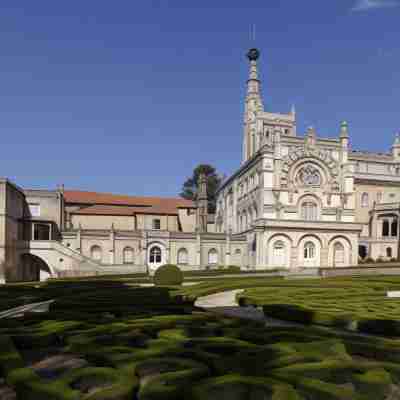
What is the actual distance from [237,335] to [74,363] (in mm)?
3351

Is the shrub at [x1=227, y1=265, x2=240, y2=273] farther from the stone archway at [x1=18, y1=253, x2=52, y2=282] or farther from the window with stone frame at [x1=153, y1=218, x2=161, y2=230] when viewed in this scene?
the stone archway at [x1=18, y1=253, x2=52, y2=282]

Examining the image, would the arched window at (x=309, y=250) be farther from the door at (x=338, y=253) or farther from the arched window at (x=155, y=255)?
the arched window at (x=155, y=255)

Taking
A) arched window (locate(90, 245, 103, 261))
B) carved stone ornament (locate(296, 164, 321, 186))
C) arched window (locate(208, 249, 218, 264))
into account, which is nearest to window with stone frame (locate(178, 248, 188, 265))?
arched window (locate(208, 249, 218, 264))

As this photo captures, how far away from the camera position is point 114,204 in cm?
5881

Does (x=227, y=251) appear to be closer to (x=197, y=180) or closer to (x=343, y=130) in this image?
(x=343, y=130)

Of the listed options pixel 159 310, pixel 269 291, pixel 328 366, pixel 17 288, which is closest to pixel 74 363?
pixel 328 366

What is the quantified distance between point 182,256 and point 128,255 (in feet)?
22.9

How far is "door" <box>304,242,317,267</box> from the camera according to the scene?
50787 mm

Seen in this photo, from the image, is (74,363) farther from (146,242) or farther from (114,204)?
(114,204)

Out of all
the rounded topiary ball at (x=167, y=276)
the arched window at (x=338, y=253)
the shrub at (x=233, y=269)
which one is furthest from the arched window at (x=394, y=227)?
the rounded topiary ball at (x=167, y=276)

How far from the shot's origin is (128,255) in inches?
1924

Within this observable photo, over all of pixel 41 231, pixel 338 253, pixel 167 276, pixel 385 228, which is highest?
pixel 385 228

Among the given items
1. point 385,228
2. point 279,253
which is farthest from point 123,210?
A: point 385,228

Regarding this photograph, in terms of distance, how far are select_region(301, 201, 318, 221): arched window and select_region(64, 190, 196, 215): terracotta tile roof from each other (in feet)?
58.6
